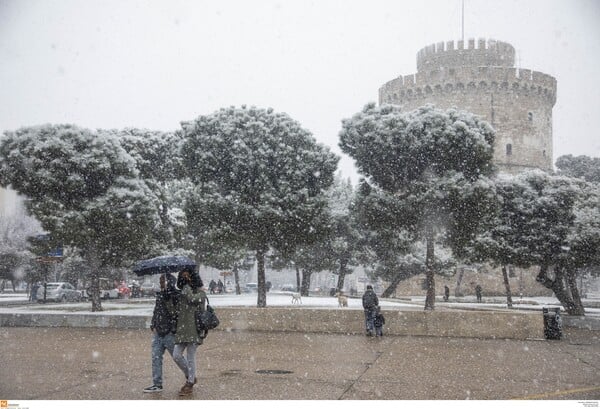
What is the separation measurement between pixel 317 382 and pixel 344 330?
8936mm

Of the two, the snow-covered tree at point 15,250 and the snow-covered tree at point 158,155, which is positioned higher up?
the snow-covered tree at point 158,155

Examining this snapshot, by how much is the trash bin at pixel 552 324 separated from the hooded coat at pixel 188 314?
38.8 feet

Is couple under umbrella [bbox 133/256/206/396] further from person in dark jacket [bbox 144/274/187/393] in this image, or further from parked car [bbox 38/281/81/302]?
parked car [bbox 38/281/81/302]

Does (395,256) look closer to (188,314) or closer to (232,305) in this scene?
(232,305)

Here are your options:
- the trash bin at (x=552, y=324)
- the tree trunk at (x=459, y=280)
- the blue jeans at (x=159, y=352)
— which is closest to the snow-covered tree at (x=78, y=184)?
the trash bin at (x=552, y=324)

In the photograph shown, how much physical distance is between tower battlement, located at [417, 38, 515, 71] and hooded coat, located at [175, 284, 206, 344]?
4948 cm

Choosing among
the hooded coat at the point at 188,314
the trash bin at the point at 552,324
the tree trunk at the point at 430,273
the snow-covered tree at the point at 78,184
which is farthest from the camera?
the tree trunk at the point at 430,273

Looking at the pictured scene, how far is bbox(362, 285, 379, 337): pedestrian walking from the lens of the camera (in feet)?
54.3

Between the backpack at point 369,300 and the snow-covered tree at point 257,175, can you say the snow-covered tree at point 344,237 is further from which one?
the backpack at point 369,300

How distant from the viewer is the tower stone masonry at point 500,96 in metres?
52.0

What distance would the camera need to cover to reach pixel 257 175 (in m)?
23.8

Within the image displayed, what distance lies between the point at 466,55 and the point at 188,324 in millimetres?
51336

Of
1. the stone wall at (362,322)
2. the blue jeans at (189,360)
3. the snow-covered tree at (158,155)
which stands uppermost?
the snow-covered tree at (158,155)

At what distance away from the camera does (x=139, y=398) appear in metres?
7.59
